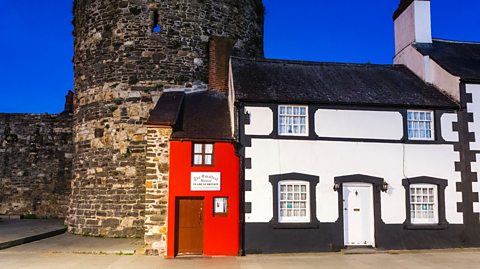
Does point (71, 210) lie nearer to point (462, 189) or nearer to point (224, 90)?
point (224, 90)

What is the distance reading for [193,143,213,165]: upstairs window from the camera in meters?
14.0

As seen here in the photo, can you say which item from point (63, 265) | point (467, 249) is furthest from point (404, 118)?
point (63, 265)

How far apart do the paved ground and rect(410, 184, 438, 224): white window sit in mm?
1115

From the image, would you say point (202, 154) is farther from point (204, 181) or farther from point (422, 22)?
point (422, 22)

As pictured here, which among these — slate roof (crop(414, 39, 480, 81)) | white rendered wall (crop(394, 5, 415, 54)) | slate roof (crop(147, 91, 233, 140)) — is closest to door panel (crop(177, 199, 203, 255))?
slate roof (crop(147, 91, 233, 140))

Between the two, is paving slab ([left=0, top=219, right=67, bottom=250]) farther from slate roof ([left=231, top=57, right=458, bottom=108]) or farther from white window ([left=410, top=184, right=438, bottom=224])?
white window ([left=410, top=184, right=438, bottom=224])

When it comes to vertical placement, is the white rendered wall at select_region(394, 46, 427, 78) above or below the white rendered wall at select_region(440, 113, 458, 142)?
above

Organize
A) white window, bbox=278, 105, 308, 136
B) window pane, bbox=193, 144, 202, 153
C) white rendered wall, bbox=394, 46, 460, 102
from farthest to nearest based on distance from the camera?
white rendered wall, bbox=394, 46, 460, 102
white window, bbox=278, 105, 308, 136
window pane, bbox=193, 144, 202, 153

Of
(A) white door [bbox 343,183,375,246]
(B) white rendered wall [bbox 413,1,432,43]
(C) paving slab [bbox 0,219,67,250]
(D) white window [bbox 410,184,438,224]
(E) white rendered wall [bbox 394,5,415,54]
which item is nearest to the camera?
(A) white door [bbox 343,183,375,246]

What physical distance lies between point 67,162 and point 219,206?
1359 centimetres

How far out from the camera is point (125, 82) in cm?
1875

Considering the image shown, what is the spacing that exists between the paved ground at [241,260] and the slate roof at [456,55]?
6.13 metres

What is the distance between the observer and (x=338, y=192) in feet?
46.8

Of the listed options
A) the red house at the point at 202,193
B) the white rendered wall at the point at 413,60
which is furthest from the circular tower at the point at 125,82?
the white rendered wall at the point at 413,60
